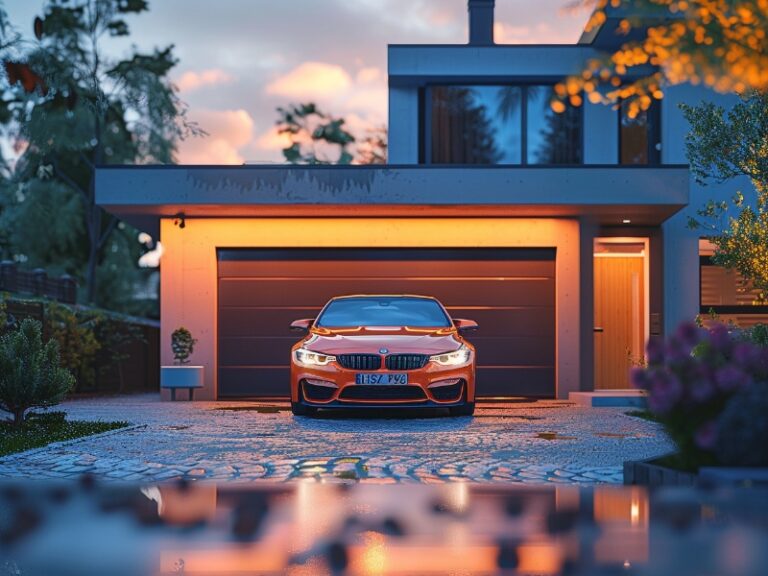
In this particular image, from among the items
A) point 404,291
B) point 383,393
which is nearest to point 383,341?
point 383,393

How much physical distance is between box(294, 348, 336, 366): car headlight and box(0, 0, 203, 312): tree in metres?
22.3

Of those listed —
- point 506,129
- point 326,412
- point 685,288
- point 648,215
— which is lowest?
point 326,412

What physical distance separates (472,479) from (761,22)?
3.83 meters

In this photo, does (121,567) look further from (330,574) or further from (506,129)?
(506,129)

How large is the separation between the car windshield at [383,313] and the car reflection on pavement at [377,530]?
655 centimetres

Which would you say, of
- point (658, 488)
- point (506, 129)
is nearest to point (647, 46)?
point (658, 488)

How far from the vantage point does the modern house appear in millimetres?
17234

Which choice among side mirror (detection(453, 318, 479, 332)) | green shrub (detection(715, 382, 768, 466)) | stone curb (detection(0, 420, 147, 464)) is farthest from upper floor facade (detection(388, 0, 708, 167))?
green shrub (detection(715, 382, 768, 466))

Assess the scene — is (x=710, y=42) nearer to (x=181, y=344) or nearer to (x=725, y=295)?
(x=181, y=344)

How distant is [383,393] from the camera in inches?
496

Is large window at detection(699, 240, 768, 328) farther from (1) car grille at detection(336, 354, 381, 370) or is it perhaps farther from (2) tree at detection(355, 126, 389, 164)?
(2) tree at detection(355, 126, 389, 164)

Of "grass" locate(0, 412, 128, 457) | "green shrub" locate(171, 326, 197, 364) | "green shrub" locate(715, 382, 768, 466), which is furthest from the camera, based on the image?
"green shrub" locate(171, 326, 197, 364)

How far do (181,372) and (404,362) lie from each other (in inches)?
232

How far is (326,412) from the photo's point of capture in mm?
13984
